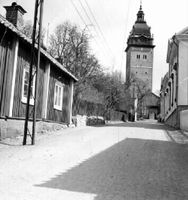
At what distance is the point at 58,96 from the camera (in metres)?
17.5

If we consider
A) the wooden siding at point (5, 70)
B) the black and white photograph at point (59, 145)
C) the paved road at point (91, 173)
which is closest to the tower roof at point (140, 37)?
the black and white photograph at point (59, 145)

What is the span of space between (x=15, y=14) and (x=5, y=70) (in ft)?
12.3

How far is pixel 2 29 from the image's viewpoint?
10594 millimetres

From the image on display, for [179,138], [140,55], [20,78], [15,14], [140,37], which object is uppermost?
[140,37]

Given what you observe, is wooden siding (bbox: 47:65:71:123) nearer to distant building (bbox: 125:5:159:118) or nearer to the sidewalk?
the sidewalk

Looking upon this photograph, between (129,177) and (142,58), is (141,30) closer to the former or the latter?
(142,58)

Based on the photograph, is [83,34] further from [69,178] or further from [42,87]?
[69,178]

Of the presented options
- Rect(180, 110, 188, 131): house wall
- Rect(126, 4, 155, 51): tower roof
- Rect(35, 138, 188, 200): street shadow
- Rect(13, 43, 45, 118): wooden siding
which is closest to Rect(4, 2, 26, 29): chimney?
Rect(13, 43, 45, 118): wooden siding

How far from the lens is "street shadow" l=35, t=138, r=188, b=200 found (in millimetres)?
5074

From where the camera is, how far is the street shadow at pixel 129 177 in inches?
200

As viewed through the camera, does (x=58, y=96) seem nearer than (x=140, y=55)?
Yes

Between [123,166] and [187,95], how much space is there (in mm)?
15594

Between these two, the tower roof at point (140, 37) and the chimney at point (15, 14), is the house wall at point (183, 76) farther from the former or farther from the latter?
the tower roof at point (140, 37)

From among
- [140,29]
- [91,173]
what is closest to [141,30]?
[140,29]
